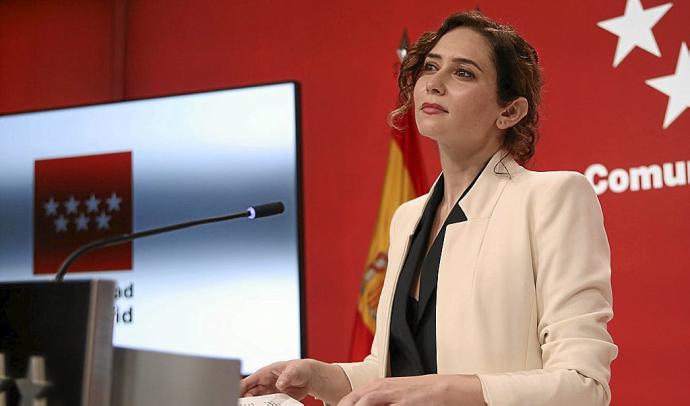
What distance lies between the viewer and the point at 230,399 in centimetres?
87

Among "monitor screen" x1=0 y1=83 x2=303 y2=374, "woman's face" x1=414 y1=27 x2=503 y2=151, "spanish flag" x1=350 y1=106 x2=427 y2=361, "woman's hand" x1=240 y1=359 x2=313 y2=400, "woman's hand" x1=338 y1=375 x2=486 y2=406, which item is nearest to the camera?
"woman's hand" x1=338 y1=375 x2=486 y2=406

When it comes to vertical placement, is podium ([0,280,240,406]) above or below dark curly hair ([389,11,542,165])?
below

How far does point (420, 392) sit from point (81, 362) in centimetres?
57

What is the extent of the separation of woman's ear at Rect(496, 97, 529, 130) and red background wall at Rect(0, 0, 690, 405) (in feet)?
5.58

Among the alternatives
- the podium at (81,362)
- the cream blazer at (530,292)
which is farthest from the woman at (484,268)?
the podium at (81,362)

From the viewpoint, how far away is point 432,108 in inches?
73.6

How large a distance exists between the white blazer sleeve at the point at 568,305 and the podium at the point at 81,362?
62 cm

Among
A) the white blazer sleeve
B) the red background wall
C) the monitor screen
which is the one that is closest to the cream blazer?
the white blazer sleeve

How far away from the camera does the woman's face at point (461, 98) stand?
6.09 ft

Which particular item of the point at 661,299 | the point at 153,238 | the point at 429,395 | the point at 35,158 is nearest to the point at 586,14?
the point at 661,299

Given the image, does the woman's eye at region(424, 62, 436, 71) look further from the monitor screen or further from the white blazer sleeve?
the monitor screen

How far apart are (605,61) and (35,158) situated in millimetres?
2268

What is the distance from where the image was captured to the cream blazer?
1.50 meters

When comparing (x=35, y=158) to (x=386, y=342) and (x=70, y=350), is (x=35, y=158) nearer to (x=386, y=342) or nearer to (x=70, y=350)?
(x=386, y=342)
